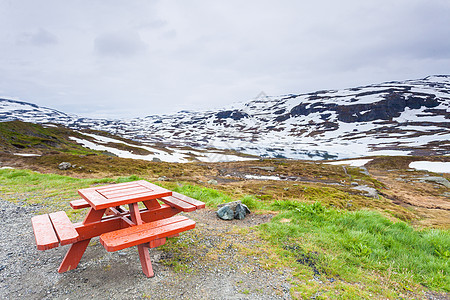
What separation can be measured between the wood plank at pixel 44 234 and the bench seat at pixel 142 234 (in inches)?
26.5

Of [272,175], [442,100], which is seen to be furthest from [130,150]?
[442,100]

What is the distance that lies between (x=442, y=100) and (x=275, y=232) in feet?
609

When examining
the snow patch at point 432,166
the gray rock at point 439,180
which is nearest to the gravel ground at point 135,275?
the gray rock at point 439,180

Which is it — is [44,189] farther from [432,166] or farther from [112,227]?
[432,166]

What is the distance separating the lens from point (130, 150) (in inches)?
1987

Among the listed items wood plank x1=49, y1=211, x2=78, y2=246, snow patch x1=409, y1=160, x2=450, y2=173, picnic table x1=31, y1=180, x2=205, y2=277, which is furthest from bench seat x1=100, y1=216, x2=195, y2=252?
snow patch x1=409, y1=160, x2=450, y2=173

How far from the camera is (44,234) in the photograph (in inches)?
137

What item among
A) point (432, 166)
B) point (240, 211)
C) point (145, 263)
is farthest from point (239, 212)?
point (432, 166)

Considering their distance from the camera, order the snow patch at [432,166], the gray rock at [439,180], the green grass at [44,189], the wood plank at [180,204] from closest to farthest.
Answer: the wood plank at [180,204]
the green grass at [44,189]
the gray rock at [439,180]
the snow patch at [432,166]

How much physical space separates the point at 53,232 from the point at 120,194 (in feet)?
3.87

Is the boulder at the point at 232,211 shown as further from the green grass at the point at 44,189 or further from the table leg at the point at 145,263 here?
the green grass at the point at 44,189

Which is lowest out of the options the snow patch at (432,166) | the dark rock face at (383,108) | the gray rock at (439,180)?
the snow patch at (432,166)

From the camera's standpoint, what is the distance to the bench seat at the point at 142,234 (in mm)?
3232

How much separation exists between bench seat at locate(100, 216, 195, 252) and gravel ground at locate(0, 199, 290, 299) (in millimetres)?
682
